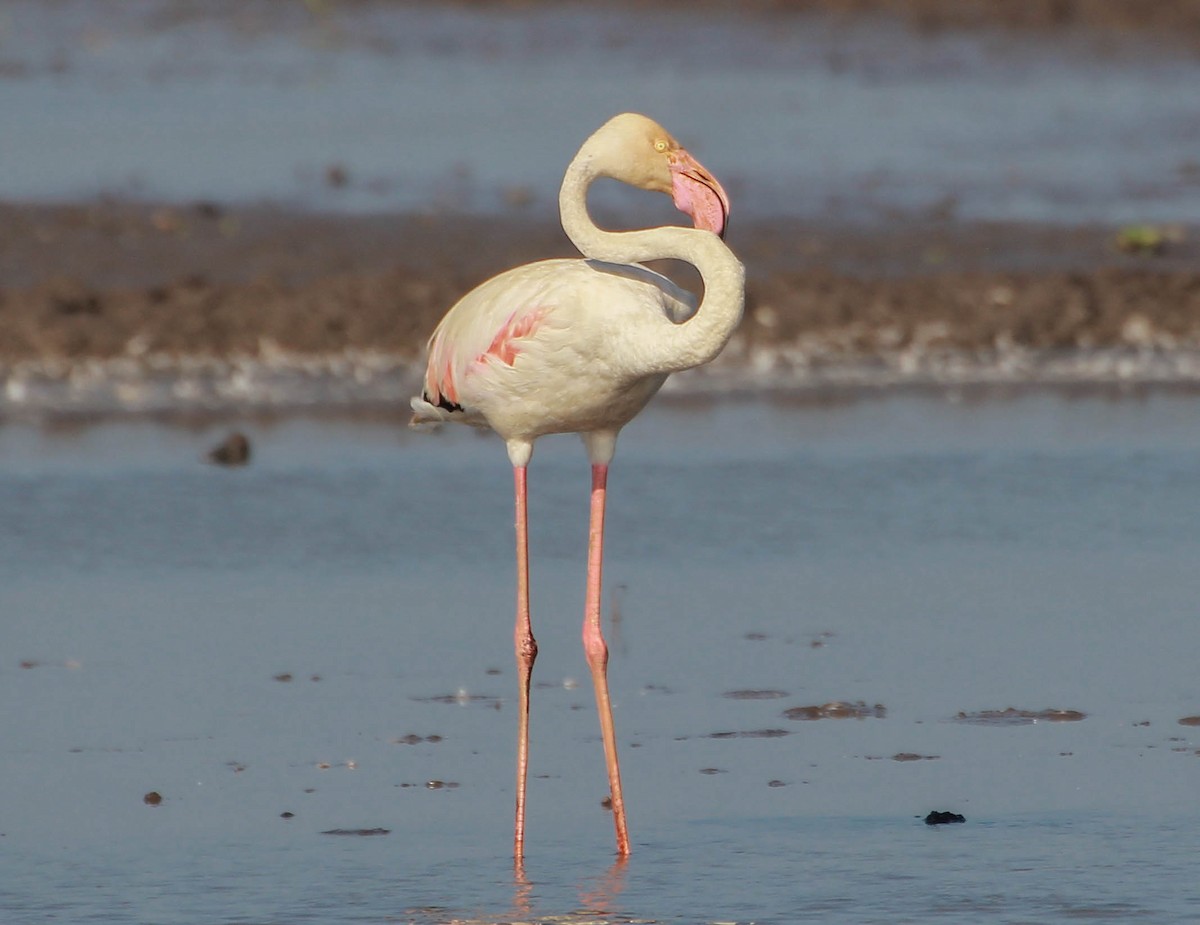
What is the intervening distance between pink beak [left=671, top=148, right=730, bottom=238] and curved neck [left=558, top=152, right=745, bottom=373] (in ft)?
0.28

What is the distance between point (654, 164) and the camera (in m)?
6.09

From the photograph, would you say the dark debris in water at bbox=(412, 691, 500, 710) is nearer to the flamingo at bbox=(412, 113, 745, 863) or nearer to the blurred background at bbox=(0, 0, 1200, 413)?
the flamingo at bbox=(412, 113, 745, 863)

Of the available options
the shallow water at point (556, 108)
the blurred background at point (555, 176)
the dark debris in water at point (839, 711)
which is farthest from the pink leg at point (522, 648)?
the shallow water at point (556, 108)

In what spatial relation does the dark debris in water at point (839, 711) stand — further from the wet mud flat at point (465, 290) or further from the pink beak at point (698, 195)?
the wet mud flat at point (465, 290)

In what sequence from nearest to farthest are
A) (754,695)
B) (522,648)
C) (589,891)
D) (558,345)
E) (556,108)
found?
1. (589,891)
2. (558,345)
3. (522,648)
4. (754,695)
5. (556,108)

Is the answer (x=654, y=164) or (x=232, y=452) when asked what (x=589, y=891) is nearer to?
(x=654, y=164)

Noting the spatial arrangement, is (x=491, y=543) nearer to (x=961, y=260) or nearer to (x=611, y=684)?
(x=611, y=684)

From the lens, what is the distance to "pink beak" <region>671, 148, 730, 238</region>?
236 inches

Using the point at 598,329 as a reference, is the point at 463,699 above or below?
below

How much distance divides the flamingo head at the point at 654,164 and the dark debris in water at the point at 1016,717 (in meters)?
1.64

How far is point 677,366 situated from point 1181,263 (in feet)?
31.2

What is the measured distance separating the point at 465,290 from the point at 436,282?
0.56ft

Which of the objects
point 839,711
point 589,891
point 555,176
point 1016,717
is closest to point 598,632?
point 839,711

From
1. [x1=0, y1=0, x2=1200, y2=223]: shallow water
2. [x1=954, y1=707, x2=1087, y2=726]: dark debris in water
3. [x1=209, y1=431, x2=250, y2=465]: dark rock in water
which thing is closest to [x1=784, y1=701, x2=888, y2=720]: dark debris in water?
[x1=954, y1=707, x2=1087, y2=726]: dark debris in water
